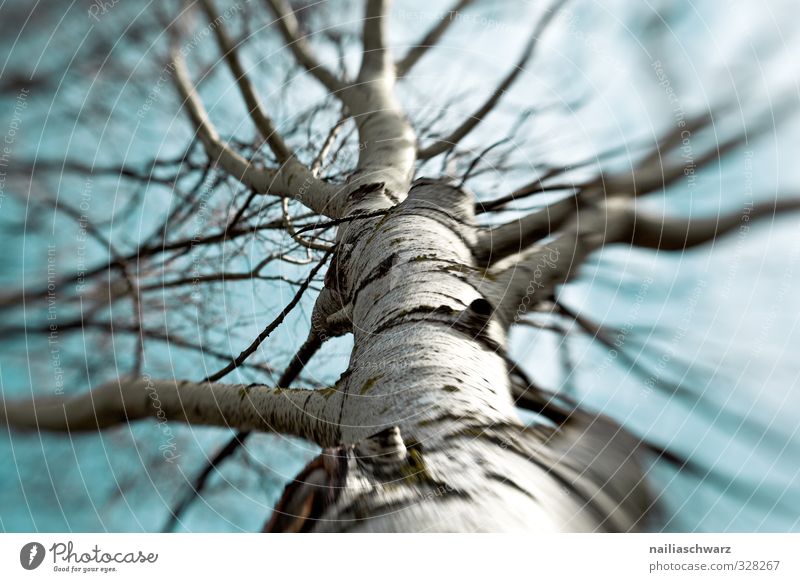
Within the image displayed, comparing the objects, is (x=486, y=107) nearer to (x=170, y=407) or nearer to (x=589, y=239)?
(x=589, y=239)

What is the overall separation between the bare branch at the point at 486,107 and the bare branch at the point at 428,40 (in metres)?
0.13

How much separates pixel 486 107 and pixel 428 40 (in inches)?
6.6

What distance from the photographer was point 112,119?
74cm

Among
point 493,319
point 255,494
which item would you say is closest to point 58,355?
point 255,494

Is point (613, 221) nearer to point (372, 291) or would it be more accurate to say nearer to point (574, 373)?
point (574, 373)

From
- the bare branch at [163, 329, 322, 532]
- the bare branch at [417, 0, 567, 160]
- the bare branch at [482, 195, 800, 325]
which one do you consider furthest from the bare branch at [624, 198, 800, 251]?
the bare branch at [163, 329, 322, 532]

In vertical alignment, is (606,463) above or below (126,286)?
below

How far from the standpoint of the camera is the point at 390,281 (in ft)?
1.69

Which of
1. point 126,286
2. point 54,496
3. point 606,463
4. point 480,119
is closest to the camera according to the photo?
point 606,463

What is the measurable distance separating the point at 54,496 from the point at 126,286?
0.28m

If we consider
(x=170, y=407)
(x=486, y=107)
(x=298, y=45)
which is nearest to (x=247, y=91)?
(x=298, y=45)

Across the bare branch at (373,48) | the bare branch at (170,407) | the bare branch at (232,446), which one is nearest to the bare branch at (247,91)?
the bare branch at (373,48)

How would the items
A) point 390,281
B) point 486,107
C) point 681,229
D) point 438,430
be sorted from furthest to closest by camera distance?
point 486,107, point 681,229, point 390,281, point 438,430

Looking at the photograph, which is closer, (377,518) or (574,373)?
(377,518)
